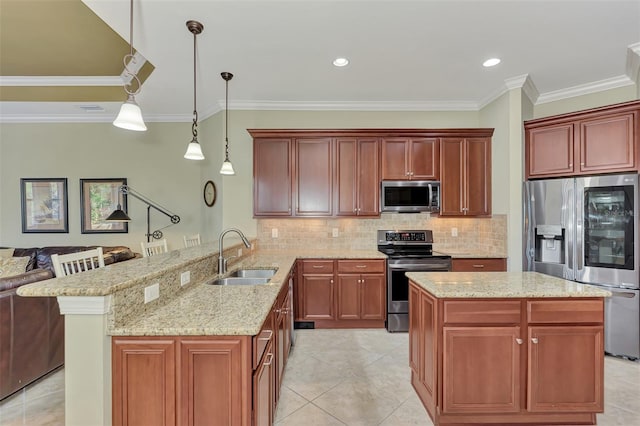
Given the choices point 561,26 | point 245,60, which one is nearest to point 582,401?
point 561,26

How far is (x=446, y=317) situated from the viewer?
72.6 inches

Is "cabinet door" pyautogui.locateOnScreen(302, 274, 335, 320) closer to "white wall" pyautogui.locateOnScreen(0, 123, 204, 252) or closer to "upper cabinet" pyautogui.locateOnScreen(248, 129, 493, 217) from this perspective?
"upper cabinet" pyautogui.locateOnScreen(248, 129, 493, 217)

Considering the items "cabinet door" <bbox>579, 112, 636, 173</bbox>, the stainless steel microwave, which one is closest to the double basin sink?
the stainless steel microwave

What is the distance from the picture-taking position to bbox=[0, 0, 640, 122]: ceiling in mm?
2330

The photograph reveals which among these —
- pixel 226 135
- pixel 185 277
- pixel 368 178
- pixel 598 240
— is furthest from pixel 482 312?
pixel 226 135

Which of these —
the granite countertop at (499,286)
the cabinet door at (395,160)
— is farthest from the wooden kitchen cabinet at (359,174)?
the granite countertop at (499,286)

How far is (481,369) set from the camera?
6.07 feet

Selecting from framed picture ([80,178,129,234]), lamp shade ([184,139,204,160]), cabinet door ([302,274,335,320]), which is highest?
lamp shade ([184,139,204,160])

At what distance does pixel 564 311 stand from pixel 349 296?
217 cm

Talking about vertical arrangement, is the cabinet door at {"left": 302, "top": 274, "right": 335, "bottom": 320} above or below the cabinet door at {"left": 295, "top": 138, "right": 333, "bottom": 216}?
below

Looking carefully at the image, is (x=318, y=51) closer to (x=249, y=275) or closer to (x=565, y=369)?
(x=249, y=275)

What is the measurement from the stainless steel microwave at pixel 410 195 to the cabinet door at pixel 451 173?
121mm

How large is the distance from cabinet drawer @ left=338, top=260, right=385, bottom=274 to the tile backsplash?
619 mm

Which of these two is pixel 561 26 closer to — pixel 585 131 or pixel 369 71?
pixel 585 131
